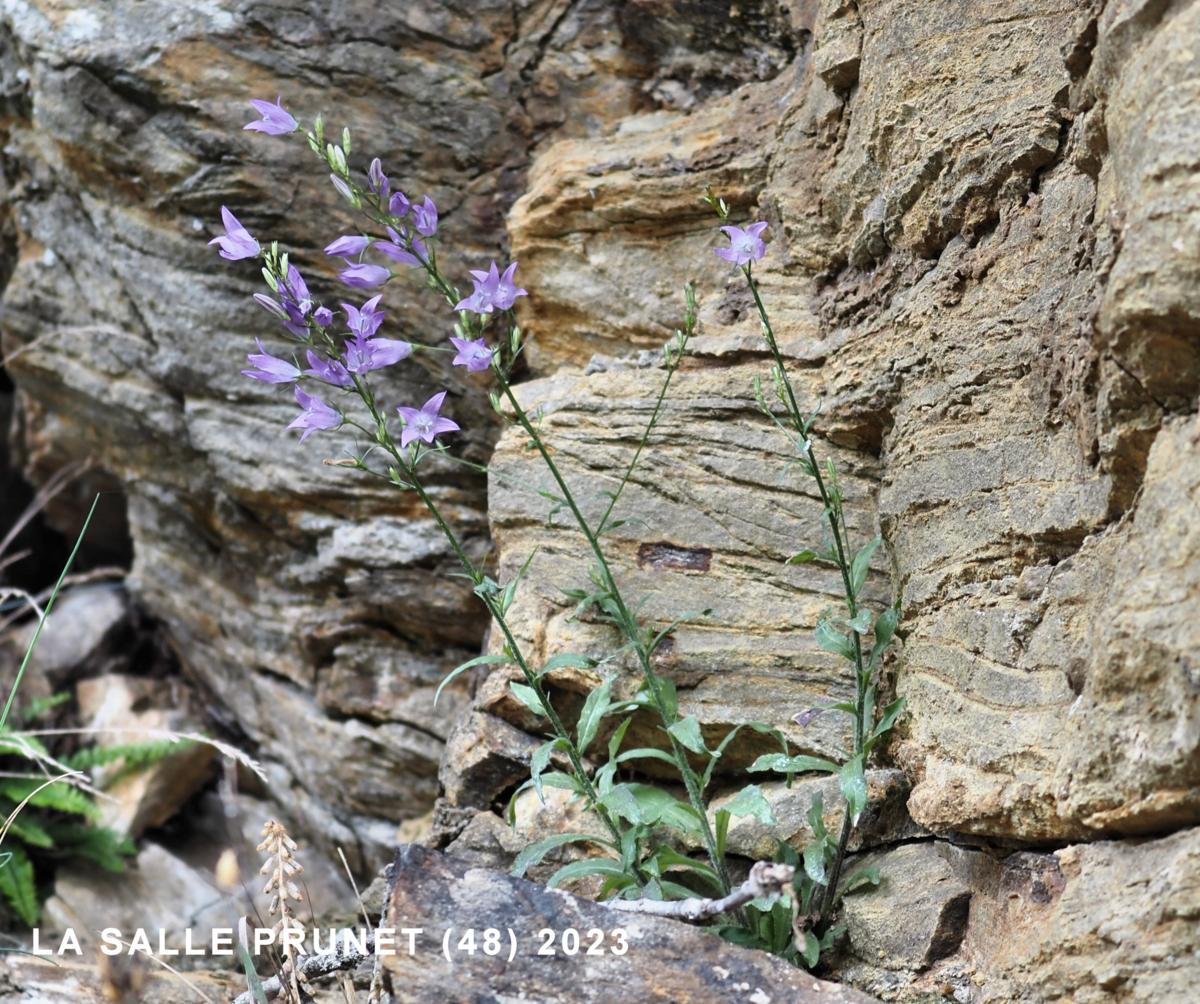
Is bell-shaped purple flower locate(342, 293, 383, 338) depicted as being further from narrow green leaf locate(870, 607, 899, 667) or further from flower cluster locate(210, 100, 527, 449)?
narrow green leaf locate(870, 607, 899, 667)

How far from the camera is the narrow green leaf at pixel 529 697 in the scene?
2793 mm

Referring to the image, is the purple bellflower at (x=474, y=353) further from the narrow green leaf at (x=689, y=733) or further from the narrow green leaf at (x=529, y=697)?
the narrow green leaf at (x=689, y=733)

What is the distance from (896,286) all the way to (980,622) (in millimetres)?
940

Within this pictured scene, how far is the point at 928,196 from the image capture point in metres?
2.87

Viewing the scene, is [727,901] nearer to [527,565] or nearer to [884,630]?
[884,630]

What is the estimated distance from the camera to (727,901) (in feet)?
7.82

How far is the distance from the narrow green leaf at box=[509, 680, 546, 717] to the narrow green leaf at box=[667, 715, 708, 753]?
0.31 m

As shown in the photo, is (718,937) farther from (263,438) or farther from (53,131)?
(53,131)

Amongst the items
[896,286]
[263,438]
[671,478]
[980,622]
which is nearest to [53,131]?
[263,438]

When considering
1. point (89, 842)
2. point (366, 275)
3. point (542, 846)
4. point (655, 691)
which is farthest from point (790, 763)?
point (89, 842)

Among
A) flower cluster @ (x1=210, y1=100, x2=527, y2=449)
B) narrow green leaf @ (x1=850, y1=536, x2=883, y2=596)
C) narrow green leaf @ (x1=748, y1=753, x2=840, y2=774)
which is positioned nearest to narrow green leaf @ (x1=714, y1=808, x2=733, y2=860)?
narrow green leaf @ (x1=748, y1=753, x2=840, y2=774)

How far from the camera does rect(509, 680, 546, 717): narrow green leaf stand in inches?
110

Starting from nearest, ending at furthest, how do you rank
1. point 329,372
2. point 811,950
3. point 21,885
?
1. point 811,950
2. point 329,372
3. point 21,885

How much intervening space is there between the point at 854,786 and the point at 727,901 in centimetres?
37
